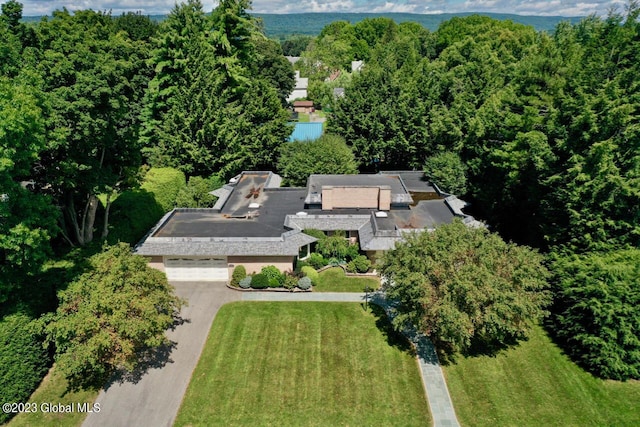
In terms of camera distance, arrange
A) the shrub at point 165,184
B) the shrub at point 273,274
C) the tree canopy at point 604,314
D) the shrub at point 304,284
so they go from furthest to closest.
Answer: the shrub at point 165,184
the shrub at point 273,274
the shrub at point 304,284
the tree canopy at point 604,314

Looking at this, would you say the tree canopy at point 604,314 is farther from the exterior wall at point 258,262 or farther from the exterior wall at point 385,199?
the exterior wall at point 258,262

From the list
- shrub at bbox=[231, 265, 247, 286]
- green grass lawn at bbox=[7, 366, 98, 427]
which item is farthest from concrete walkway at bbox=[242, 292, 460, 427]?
green grass lawn at bbox=[7, 366, 98, 427]

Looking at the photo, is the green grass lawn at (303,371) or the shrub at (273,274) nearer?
the green grass lawn at (303,371)

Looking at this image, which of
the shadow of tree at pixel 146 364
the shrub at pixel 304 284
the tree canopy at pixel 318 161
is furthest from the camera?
the tree canopy at pixel 318 161

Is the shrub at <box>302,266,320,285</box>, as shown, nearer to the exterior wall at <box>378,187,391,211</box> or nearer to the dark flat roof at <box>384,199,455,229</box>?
the dark flat roof at <box>384,199,455,229</box>

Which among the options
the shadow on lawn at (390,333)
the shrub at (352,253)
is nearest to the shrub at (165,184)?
the shrub at (352,253)

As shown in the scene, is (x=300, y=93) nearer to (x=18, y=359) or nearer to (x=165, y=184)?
(x=165, y=184)

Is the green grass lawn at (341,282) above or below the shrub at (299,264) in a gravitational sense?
below

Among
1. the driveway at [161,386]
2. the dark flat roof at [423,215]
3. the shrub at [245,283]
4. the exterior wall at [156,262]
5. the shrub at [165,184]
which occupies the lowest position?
the driveway at [161,386]
